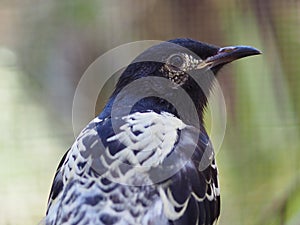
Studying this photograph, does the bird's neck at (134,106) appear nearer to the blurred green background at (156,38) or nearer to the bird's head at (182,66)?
the bird's head at (182,66)

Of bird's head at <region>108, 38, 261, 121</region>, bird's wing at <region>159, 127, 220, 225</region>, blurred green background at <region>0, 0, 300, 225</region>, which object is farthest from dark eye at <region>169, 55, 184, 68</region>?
blurred green background at <region>0, 0, 300, 225</region>

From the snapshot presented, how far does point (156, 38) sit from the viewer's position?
3734 millimetres

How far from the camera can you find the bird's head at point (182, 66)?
2.56 metres

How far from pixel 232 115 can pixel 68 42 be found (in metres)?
0.90

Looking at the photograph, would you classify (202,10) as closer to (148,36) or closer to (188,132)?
(148,36)

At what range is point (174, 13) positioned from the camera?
12.3ft

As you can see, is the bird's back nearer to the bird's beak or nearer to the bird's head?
the bird's head

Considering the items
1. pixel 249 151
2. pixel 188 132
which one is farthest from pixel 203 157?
pixel 249 151

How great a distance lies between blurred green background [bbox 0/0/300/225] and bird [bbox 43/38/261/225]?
1.51 feet

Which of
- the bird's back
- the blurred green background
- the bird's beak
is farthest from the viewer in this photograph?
the blurred green background

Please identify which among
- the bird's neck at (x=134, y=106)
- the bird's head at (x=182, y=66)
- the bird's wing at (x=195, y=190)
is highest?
the bird's head at (x=182, y=66)


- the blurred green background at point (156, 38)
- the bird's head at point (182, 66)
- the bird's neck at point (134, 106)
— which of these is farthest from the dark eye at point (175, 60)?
the blurred green background at point (156, 38)

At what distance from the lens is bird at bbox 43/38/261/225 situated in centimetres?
219

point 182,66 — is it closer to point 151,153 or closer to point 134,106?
point 134,106
